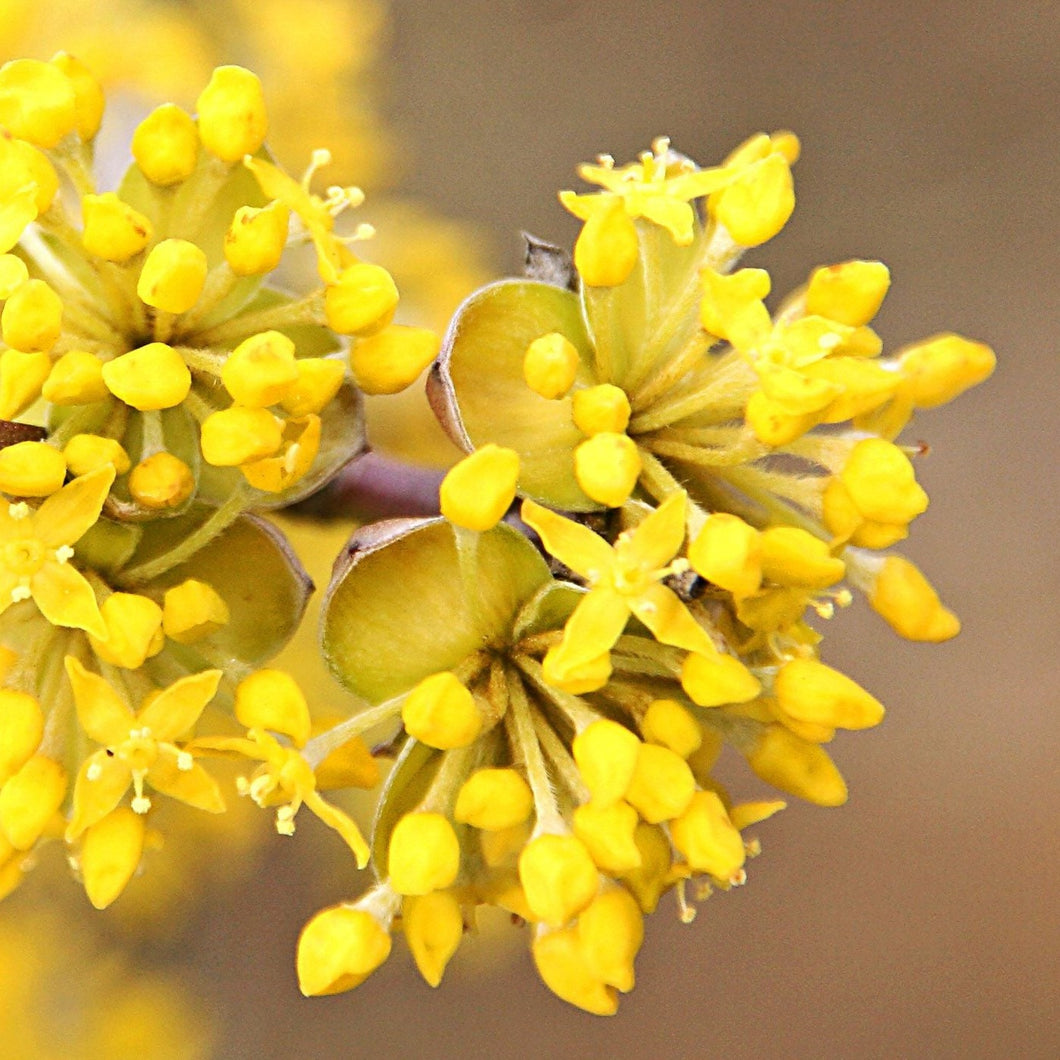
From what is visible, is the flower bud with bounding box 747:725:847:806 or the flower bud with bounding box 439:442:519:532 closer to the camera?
the flower bud with bounding box 439:442:519:532

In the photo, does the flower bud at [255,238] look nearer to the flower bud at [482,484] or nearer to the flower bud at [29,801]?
the flower bud at [482,484]

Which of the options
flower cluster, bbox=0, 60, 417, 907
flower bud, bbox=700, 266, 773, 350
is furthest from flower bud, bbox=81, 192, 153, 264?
flower bud, bbox=700, 266, 773, 350

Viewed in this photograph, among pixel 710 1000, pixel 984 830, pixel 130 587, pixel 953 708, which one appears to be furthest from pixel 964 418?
pixel 130 587

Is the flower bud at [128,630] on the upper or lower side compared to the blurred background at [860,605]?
upper

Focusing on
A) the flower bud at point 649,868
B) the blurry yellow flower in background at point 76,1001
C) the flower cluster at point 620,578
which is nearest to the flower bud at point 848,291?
the flower cluster at point 620,578

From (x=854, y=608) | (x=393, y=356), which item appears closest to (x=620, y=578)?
(x=393, y=356)

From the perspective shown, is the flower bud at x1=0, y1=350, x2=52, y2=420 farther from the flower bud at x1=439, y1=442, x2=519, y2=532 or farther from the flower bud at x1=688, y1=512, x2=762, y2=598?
the flower bud at x1=688, y1=512, x2=762, y2=598

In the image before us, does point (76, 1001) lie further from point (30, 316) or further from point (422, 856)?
point (30, 316)

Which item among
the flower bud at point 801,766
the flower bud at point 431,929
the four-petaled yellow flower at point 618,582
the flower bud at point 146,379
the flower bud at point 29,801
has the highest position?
the flower bud at point 146,379

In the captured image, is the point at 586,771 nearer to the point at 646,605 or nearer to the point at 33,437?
the point at 646,605
